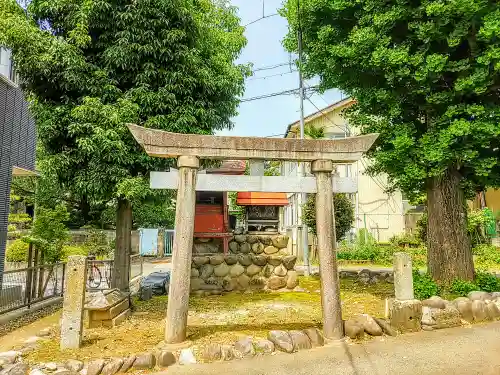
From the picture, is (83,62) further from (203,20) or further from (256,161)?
(256,161)

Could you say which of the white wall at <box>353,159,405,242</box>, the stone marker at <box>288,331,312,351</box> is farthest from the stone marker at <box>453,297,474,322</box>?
the white wall at <box>353,159,405,242</box>

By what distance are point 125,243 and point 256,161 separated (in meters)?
4.48

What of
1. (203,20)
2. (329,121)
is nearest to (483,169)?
(203,20)

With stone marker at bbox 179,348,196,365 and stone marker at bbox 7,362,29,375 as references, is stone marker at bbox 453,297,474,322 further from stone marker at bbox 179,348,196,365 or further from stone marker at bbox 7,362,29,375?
stone marker at bbox 7,362,29,375

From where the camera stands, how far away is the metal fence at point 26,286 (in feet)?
26.1

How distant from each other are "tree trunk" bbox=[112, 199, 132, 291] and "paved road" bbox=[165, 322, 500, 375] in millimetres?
4186

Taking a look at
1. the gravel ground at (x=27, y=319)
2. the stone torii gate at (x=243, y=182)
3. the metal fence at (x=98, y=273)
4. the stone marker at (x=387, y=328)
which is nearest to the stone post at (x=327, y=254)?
the stone torii gate at (x=243, y=182)

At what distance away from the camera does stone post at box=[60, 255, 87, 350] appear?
18.4 ft

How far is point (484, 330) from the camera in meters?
6.32

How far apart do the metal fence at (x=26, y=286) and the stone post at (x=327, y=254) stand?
692 cm

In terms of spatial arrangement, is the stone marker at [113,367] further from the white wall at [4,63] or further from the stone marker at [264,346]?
the white wall at [4,63]

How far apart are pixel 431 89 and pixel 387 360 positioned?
19.9ft

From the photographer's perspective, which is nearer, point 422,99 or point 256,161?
point 256,161

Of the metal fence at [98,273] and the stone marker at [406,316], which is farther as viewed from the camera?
the metal fence at [98,273]
